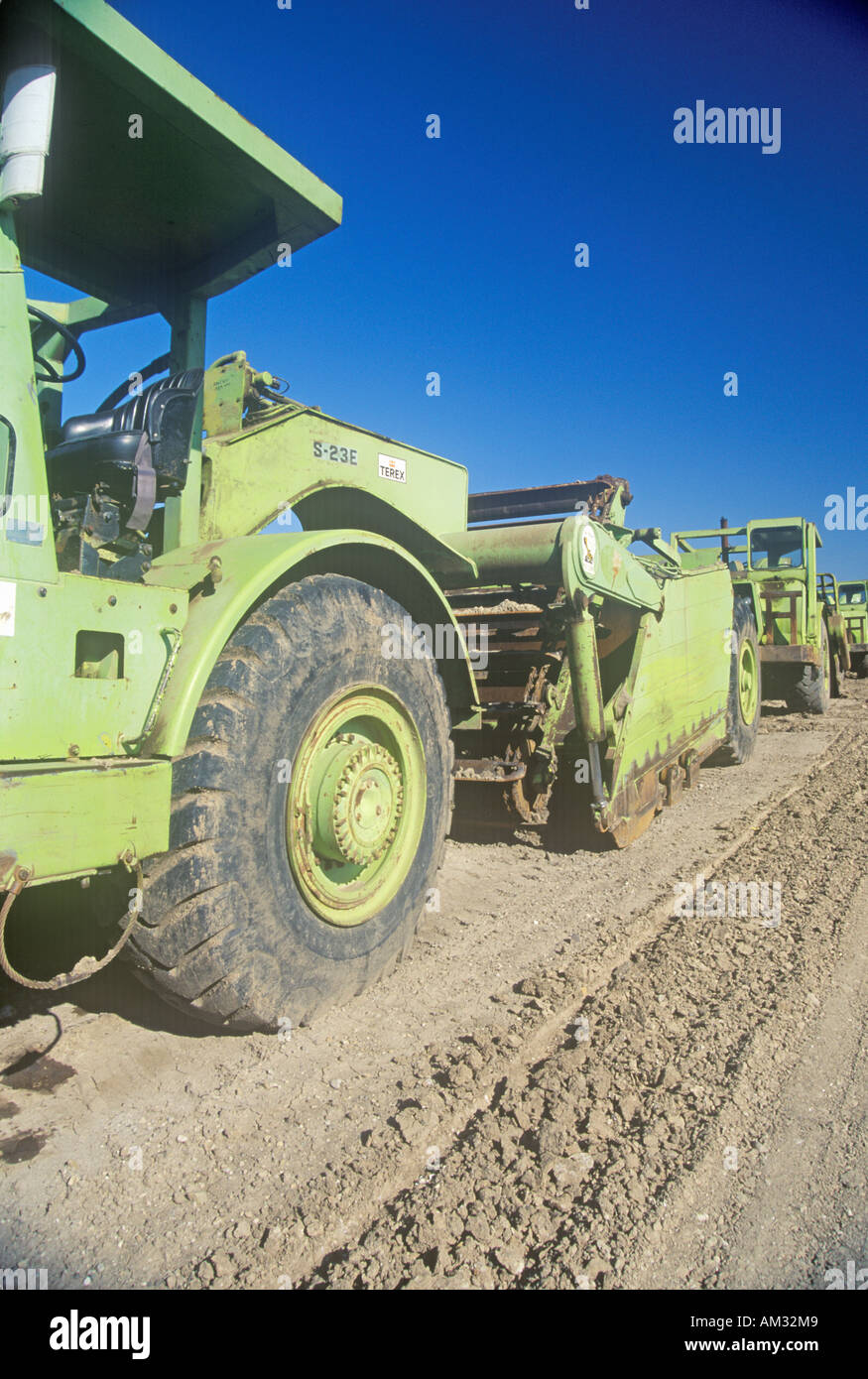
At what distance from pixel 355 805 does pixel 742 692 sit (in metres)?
6.14

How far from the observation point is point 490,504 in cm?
591

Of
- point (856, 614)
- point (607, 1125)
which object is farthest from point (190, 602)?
point (856, 614)

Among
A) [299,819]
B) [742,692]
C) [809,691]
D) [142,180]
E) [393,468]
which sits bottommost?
[299,819]

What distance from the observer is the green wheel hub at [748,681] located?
787 cm

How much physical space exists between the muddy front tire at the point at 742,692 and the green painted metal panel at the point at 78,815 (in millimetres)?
5810

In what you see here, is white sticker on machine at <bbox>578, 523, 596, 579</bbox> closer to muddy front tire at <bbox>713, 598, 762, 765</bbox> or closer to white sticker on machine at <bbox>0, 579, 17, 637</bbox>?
white sticker on machine at <bbox>0, 579, 17, 637</bbox>

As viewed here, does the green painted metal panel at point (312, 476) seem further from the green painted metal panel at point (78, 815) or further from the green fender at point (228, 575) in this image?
the green painted metal panel at point (78, 815)

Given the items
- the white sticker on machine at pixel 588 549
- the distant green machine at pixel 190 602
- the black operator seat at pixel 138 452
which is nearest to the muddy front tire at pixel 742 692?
the white sticker on machine at pixel 588 549

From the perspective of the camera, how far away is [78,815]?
178 cm

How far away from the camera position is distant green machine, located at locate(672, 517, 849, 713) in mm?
10320
